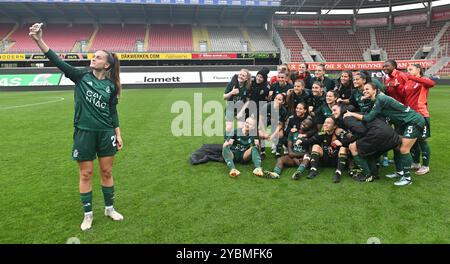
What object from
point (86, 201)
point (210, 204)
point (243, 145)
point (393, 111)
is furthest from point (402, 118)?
point (86, 201)

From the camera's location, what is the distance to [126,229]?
3.77 m

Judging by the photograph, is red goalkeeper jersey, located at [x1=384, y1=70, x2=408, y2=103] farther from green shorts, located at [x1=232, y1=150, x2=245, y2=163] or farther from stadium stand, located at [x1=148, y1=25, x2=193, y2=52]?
stadium stand, located at [x1=148, y1=25, x2=193, y2=52]

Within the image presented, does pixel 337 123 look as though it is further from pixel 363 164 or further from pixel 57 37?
pixel 57 37

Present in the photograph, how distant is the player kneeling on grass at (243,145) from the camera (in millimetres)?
6066

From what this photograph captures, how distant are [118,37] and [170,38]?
593cm

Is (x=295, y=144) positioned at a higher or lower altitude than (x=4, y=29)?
lower

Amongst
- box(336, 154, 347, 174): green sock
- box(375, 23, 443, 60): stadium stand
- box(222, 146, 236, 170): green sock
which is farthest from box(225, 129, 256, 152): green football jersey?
box(375, 23, 443, 60): stadium stand

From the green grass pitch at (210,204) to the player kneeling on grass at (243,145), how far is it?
0.79 ft

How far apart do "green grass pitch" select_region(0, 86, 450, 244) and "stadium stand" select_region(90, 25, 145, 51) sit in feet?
99.7

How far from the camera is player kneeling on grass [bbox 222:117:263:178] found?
6.07 meters

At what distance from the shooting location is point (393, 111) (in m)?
5.19

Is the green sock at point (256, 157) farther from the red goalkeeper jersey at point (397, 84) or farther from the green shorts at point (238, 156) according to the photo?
the red goalkeeper jersey at point (397, 84)

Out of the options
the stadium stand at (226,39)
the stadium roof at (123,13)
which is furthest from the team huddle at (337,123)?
the stadium roof at (123,13)
